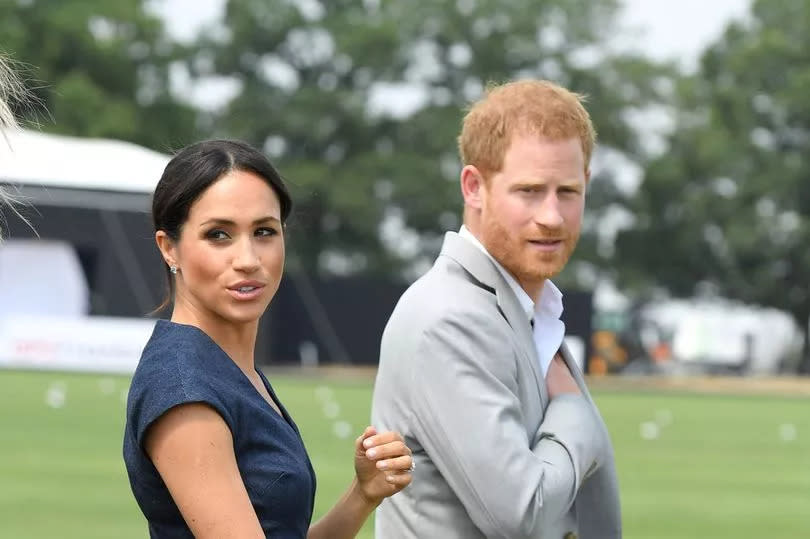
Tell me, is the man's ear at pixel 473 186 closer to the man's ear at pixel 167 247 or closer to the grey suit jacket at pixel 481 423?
the grey suit jacket at pixel 481 423

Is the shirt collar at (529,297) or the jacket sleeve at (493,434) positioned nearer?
the jacket sleeve at (493,434)

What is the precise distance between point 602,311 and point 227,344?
59426 mm

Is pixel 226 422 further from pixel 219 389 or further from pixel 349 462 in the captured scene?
pixel 349 462

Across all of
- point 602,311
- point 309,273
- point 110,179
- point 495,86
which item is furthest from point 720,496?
point 309,273

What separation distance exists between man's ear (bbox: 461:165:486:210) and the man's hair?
0.05 feet

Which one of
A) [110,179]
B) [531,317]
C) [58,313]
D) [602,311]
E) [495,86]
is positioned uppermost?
[495,86]

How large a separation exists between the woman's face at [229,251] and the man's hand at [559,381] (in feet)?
2.45

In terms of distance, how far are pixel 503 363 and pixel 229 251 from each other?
0.68m

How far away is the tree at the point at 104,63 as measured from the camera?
64.6 meters

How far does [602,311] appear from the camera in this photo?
62312 millimetres

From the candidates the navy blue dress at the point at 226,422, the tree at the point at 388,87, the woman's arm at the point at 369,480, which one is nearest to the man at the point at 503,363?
the woman's arm at the point at 369,480

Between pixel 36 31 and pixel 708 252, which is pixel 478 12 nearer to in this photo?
pixel 708 252

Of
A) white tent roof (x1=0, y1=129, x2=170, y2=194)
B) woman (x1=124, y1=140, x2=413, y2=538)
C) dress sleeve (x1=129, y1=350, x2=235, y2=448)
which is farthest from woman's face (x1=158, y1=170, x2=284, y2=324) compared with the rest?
white tent roof (x1=0, y1=129, x2=170, y2=194)

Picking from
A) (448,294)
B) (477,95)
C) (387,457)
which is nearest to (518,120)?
(448,294)
